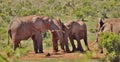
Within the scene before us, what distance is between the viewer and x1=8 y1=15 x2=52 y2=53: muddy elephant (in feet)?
61.3

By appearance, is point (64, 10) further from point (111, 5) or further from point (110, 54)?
point (110, 54)

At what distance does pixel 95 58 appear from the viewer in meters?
16.2

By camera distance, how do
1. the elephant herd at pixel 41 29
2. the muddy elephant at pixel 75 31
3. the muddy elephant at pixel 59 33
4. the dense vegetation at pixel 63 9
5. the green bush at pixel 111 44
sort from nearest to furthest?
the green bush at pixel 111 44 → the elephant herd at pixel 41 29 → the muddy elephant at pixel 59 33 → the muddy elephant at pixel 75 31 → the dense vegetation at pixel 63 9

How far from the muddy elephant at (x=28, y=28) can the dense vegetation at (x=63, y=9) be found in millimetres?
11435

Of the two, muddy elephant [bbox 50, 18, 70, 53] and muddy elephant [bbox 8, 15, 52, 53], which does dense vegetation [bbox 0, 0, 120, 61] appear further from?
muddy elephant [bbox 8, 15, 52, 53]

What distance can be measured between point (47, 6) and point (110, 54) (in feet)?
108

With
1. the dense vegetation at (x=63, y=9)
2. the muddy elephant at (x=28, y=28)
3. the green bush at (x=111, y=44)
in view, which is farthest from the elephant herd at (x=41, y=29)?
the dense vegetation at (x=63, y=9)

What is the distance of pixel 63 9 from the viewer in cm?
4412

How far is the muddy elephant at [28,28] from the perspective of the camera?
1869 cm

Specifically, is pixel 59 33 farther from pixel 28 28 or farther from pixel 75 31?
pixel 28 28

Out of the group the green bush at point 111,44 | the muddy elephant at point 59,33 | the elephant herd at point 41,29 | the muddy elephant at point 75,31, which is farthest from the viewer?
the muddy elephant at point 75,31

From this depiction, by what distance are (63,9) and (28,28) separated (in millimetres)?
25253

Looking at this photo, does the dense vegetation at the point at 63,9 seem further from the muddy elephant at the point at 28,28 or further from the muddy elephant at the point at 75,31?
the muddy elephant at the point at 28,28

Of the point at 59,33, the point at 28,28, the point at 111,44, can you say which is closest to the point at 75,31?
the point at 59,33
